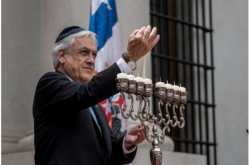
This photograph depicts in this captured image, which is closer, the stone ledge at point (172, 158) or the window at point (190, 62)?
the stone ledge at point (172, 158)

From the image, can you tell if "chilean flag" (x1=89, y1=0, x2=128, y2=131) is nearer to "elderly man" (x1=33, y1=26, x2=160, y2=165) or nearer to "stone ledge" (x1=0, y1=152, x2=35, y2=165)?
"stone ledge" (x1=0, y1=152, x2=35, y2=165)

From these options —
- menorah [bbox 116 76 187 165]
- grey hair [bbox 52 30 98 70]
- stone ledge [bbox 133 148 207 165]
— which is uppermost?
grey hair [bbox 52 30 98 70]

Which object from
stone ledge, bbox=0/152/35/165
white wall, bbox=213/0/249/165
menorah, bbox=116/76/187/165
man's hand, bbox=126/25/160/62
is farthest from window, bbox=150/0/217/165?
man's hand, bbox=126/25/160/62

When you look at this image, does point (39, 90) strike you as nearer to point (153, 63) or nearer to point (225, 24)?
point (153, 63)

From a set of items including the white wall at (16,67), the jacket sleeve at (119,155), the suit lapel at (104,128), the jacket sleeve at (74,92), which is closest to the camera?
the jacket sleeve at (74,92)

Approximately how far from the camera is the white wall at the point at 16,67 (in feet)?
19.0

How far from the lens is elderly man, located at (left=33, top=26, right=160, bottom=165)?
8.81 feet

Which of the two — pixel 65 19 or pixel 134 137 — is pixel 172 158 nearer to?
pixel 65 19

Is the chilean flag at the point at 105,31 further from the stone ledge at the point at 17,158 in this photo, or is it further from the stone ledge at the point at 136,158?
the stone ledge at the point at 17,158

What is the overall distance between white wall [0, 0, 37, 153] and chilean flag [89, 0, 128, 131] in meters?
1.41

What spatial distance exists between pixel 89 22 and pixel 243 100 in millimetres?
3618

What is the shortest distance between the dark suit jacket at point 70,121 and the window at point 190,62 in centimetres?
391

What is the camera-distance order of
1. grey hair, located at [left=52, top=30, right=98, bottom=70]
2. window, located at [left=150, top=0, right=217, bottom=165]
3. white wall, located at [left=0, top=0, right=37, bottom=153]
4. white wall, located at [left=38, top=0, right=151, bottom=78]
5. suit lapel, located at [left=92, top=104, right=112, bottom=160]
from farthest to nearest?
1. window, located at [left=150, top=0, right=217, bottom=165]
2. white wall, located at [left=0, top=0, right=37, bottom=153]
3. white wall, located at [left=38, top=0, right=151, bottom=78]
4. grey hair, located at [left=52, top=30, right=98, bottom=70]
5. suit lapel, located at [left=92, top=104, right=112, bottom=160]

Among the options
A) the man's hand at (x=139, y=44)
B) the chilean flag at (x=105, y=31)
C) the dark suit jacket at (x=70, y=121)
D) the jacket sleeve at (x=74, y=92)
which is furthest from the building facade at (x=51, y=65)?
the man's hand at (x=139, y=44)
